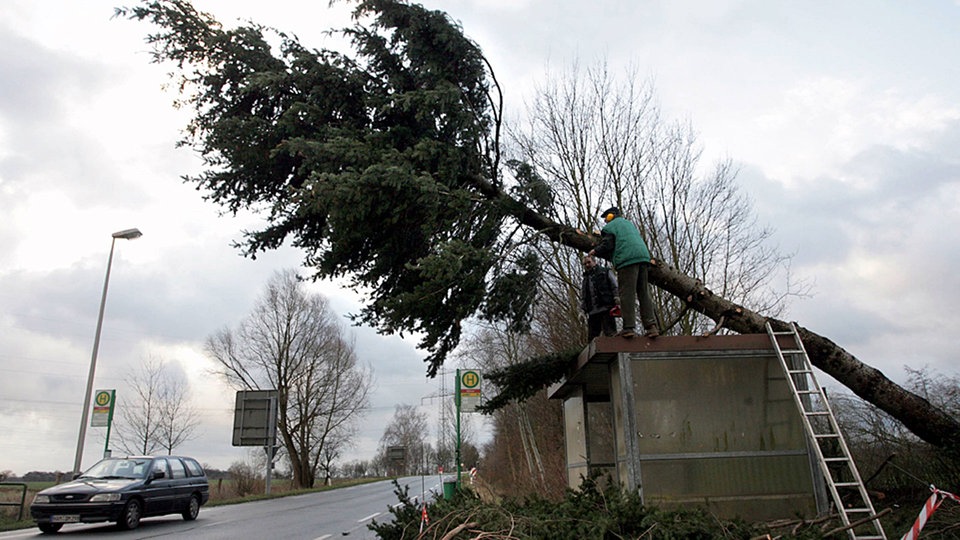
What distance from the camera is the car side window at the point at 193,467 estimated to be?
17684 millimetres

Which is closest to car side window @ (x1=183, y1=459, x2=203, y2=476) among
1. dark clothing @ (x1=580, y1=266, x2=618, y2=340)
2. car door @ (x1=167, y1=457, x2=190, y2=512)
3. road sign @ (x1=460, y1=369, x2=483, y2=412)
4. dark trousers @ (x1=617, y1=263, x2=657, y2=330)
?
car door @ (x1=167, y1=457, x2=190, y2=512)

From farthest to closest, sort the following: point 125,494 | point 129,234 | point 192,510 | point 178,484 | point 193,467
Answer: point 129,234 < point 193,467 < point 192,510 < point 178,484 < point 125,494

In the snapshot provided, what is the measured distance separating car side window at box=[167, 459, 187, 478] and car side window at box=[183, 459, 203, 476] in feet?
1.10

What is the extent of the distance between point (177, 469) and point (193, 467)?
3.43 feet

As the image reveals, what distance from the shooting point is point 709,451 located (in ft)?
25.4

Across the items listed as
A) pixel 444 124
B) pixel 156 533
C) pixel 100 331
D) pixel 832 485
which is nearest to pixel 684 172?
pixel 444 124

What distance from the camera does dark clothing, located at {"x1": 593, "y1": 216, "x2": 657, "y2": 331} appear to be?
8.26m

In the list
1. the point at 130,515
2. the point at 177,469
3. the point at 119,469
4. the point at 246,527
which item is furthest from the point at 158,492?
the point at 246,527

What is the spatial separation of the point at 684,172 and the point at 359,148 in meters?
8.53

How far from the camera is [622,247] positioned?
27.4 ft

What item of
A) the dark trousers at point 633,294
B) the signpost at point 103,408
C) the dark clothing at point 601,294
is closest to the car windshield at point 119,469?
the signpost at point 103,408

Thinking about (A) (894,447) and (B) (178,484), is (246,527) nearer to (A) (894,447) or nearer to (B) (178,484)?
(B) (178,484)

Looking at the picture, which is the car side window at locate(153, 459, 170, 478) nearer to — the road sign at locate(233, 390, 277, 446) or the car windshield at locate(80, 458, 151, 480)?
the car windshield at locate(80, 458, 151, 480)

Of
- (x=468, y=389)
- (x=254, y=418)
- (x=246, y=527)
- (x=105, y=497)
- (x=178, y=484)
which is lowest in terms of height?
(x=246, y=527)
